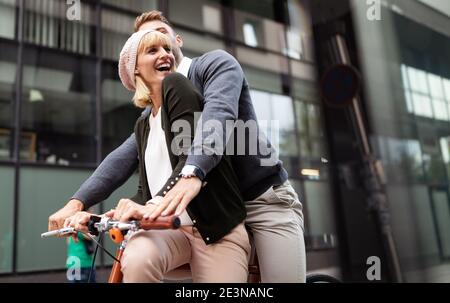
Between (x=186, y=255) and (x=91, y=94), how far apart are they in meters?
5.41

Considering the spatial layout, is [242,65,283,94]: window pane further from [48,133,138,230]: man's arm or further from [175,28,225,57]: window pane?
[48,133,138,230]: man's arm

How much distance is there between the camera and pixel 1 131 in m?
5.50

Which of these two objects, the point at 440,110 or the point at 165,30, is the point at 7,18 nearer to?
the point at 165,30

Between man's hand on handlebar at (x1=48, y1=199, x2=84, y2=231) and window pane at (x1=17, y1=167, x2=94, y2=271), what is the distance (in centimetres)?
438

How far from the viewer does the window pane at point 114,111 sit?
18.9ft

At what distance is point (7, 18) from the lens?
5.61 metres

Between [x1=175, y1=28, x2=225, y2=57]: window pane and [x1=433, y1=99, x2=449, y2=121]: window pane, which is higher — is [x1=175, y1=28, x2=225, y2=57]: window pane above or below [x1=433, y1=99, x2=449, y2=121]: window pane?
above

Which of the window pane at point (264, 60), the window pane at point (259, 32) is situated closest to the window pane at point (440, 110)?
the window pane at point (264, 60)

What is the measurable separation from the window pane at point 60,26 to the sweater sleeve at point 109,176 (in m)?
4.69

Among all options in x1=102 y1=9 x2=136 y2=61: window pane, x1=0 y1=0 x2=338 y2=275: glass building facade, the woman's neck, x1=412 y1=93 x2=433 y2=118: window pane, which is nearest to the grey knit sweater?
the woman's neck

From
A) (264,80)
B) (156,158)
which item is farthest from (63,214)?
(264,80)

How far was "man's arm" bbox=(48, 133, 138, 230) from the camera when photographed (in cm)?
134

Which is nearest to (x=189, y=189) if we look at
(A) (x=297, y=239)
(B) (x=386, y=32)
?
(A) (x=297, y=239)

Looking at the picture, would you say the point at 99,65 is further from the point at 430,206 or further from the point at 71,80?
the point at 430,206
